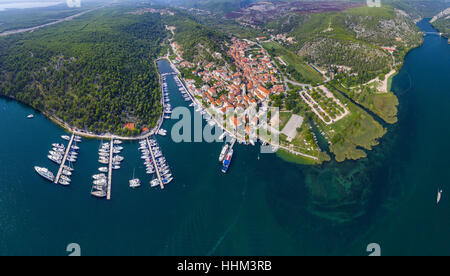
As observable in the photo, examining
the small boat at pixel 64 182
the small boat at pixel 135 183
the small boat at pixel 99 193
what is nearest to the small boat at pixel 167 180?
the small boat at pixel 135 183

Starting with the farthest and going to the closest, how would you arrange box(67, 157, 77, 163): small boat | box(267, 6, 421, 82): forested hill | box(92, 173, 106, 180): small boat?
box(267, 6, 421, 82): forested hill
box(67, 157, 77, 163): small boat
box(92, 173, 106, 180): small boat

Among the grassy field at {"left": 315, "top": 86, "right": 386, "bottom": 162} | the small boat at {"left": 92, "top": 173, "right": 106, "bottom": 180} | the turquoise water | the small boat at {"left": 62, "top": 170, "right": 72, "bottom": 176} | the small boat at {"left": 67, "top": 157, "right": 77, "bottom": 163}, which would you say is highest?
the grassy field at {"left": 315, "top": 86, "right": 386, "bottom": 162}

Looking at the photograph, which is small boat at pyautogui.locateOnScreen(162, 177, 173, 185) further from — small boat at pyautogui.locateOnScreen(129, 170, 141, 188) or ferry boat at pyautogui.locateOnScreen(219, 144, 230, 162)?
ferry boat at pyautogui.locateOnScreen(219, 144, 230, 162)

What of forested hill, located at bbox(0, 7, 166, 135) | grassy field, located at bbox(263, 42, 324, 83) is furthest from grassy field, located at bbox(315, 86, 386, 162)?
forested hill, located at bbox(0, 7, 166, 135)

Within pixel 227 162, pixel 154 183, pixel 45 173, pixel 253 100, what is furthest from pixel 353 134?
pixel 45 173

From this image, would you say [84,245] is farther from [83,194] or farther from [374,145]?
[374,145]

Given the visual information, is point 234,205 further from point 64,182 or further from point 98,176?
point 64,182

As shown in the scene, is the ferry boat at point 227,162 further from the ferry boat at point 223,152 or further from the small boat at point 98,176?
the small boat at point 98,176
